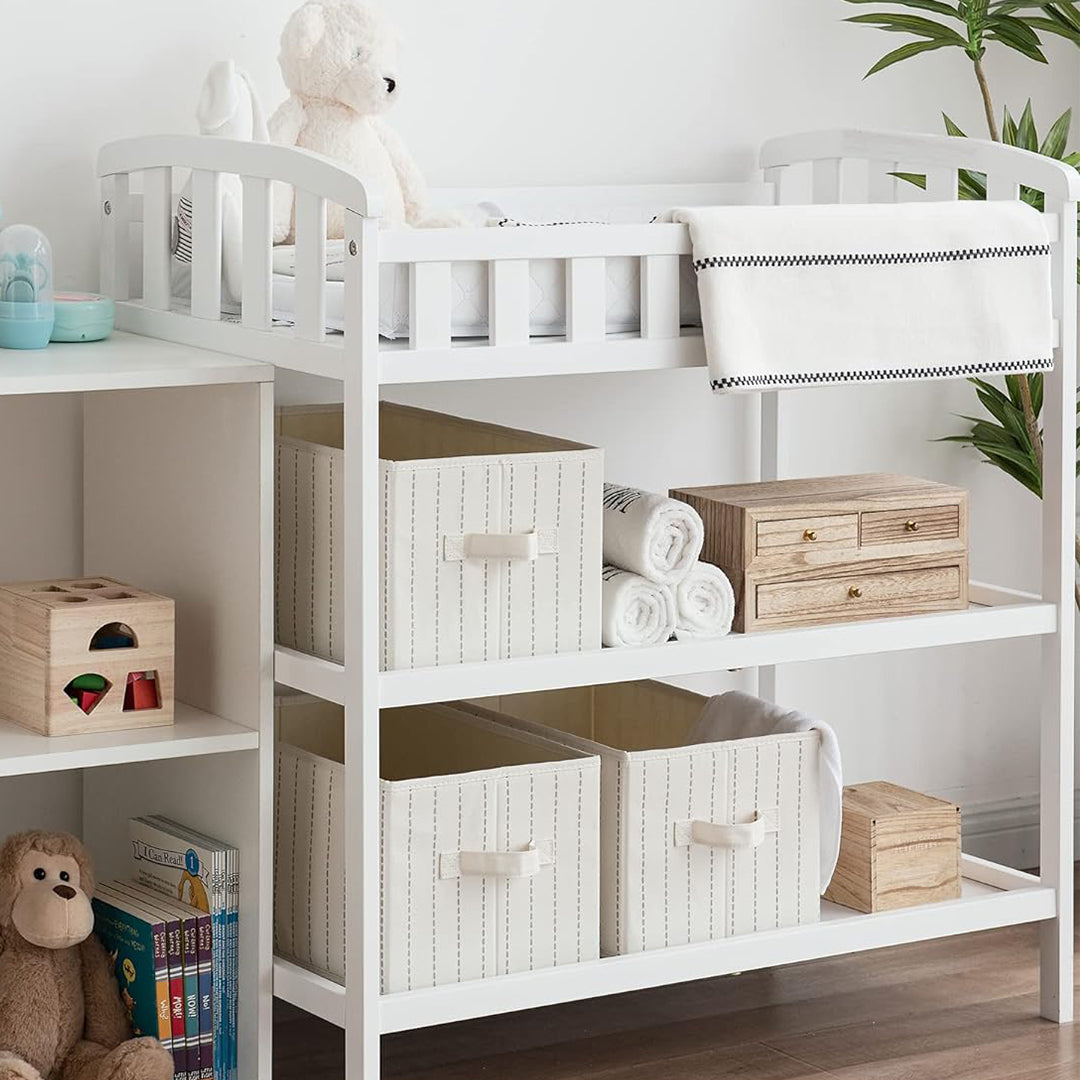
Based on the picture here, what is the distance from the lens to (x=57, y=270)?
229cm

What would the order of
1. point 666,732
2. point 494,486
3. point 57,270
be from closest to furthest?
point 494,486
point 57,270
point 666,732

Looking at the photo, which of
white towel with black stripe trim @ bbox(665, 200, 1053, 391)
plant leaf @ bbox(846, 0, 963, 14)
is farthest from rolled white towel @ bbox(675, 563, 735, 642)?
plant leaf @ bbox(846, 0, 963, 14)

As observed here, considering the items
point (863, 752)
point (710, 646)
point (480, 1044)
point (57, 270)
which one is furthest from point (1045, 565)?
point (57, 270)

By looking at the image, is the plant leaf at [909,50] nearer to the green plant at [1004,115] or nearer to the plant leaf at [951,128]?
the green plant at [1004,115]

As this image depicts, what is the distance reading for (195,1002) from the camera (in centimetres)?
204

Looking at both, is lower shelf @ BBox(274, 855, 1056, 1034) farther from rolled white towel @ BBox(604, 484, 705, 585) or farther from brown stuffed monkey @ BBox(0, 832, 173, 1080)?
rolled white towel @ BBox(604, 484, 705, 585)

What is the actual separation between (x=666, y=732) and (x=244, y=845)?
1.98 feet

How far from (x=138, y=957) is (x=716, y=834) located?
597mm

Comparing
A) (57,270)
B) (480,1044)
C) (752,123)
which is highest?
(752,123)

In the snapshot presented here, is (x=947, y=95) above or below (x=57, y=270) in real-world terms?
above

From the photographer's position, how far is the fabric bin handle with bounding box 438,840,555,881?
78.0 inches

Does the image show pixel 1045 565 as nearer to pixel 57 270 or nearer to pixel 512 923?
pixel 512 923

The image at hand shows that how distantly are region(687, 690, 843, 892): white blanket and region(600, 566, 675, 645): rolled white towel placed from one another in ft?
0.73

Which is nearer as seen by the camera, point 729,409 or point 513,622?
point 513,622
